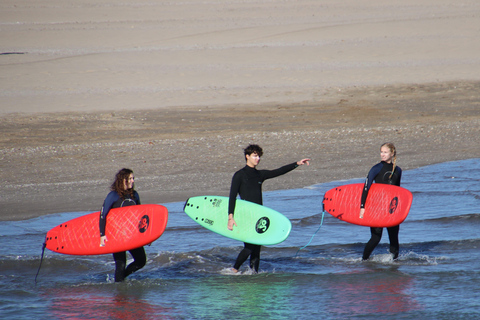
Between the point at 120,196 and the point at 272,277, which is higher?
the point at 120,196

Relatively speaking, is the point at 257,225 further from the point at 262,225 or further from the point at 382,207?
the point at 382,207

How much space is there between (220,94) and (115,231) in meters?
17.8

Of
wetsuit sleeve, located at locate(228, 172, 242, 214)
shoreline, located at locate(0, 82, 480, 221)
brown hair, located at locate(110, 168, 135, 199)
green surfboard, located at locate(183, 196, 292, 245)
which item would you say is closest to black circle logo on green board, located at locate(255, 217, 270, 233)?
green surfboard, located at locate(183, 196, 292, 245)

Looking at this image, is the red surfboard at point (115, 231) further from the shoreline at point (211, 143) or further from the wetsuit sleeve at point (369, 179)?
the shoreline at point (211, 143)

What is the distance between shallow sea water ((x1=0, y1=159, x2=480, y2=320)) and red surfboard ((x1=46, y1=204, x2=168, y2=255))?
56cm

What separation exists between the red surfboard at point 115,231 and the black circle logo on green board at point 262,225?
3.72 feet

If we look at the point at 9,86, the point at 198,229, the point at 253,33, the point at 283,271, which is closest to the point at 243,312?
the point at 283,271

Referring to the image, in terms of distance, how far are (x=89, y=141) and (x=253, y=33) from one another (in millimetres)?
23145

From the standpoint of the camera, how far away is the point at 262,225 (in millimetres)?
7211

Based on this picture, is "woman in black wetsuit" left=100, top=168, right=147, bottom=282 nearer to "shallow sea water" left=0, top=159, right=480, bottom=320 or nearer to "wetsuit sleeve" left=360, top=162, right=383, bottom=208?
"shallow sea water" left=0, top=159, right=480, bottom=320

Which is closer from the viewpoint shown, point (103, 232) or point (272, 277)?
point (103, 232)

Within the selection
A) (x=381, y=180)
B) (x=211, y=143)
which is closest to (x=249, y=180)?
(x=381, y=180)

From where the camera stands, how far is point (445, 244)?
28.6 feet

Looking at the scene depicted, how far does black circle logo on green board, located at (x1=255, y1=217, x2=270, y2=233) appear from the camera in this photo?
7.18 m
